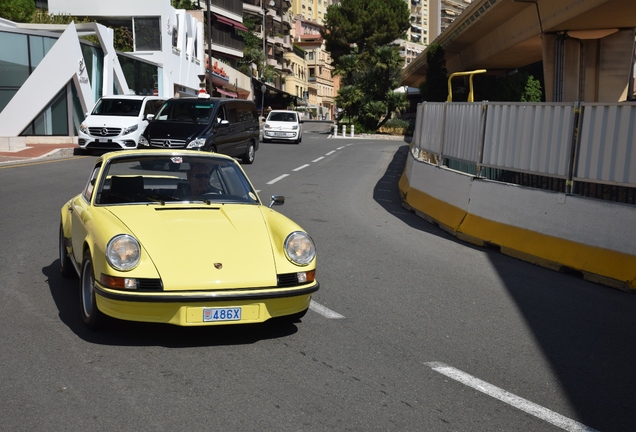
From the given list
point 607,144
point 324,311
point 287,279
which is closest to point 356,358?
point 287,279

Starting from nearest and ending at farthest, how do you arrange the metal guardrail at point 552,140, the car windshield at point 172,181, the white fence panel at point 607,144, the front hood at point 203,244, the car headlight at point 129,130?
the front hood at point 203,244, the car windshield at point 172,181, the white fence panel at point 607,144, the metal guardrail at point 552,140, the car headlight at point 129,130

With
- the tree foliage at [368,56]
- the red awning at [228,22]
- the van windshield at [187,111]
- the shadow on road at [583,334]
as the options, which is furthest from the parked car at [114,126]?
the red awning at [228,22]

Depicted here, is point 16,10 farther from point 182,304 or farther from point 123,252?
point 182,304

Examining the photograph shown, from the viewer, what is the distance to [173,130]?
20422mm

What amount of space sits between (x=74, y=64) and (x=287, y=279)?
1074 inches

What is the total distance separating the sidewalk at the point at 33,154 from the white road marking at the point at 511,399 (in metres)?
18.6

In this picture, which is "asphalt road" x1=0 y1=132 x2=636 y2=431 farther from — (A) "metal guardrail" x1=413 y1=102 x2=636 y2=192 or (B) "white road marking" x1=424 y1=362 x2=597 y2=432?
(A) "metal guardrail" x1=413 y1=102 x2=636 y2=192

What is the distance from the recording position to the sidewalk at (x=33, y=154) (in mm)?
22391

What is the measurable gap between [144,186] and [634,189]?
4992mm

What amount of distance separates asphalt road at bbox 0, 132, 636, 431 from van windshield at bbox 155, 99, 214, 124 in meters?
12.3

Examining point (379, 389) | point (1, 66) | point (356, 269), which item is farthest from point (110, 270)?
point (1, 66)

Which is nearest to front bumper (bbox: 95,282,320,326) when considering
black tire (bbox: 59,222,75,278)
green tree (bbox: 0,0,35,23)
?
black tire (bbox: 59,222,75,278)

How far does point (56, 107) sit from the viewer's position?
30.1 metres

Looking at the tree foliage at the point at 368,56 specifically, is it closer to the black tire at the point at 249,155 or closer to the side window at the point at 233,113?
the black tire at the point at 249,155
